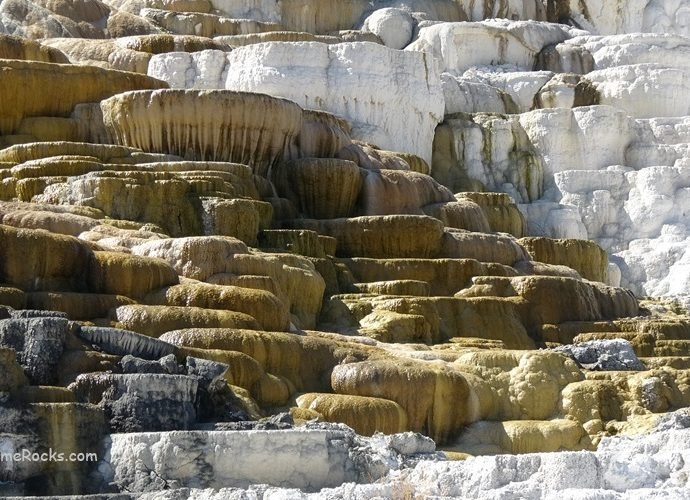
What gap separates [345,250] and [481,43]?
1885 cm

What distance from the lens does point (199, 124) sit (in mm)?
28891

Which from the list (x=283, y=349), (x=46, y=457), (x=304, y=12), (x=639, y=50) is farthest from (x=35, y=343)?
(x=304, y=12)

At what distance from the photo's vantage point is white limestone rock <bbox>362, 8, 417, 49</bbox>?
4469 centimetres

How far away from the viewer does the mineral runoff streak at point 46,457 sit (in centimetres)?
1223

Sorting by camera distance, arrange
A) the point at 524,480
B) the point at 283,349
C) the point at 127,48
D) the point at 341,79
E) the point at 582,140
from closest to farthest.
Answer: the point at 524,480 → the point at 283,349 → the point at 341,79 → the point at 127,48 → the point at 582,140

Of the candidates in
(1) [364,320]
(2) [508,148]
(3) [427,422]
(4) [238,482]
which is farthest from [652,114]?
(4) [238,482]

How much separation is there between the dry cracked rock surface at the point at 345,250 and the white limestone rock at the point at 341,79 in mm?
69

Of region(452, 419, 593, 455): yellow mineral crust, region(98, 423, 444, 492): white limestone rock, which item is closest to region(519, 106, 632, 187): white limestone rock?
region(452, 419, 593, 455): yellow mineral crust

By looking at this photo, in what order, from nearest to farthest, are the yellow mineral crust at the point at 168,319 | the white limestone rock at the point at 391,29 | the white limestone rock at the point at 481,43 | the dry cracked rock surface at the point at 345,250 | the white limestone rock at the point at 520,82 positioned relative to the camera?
the dry cracked rock surface at the point at 345,250 → the yellow mineral crust at the point at 168,319 → the white limestone rock at the point at 520,82 → the white limestone rock at the point at 481,43 → the white limestone rock at the point at 391,29

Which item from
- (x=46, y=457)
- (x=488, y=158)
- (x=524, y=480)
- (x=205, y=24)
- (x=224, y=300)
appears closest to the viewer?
(x=524, y=480)

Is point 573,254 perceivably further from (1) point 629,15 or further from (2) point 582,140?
(1) point 629,15

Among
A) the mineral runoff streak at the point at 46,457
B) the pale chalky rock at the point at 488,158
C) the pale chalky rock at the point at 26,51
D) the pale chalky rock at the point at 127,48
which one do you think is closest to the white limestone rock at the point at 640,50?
the pale chalky rock at the point at 488,158

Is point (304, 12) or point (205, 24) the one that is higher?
point (304, 12)

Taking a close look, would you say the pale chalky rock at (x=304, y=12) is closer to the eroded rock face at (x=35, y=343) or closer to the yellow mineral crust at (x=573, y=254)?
the yellow mineral crust at (x=573, y=254)
